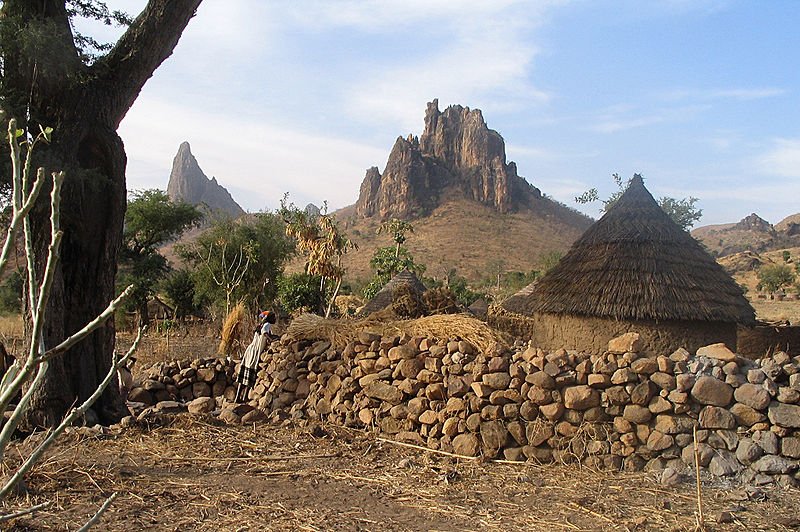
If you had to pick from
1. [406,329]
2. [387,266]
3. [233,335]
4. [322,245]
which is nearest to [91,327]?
[406,329]

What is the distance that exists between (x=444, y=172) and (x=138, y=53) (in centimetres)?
6516

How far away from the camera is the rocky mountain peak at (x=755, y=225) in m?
62.6

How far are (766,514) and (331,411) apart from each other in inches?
170

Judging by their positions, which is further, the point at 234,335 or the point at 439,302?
the point at 234,335

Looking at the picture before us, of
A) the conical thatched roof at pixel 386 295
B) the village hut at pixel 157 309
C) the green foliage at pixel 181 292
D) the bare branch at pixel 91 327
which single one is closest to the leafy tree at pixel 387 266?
the green foliage at pixel 181 292

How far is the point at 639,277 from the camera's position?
898 cm

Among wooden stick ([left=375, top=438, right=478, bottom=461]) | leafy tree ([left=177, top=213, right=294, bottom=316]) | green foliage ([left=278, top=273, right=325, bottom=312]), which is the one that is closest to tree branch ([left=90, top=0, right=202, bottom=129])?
wooden stick ([left=375, top=438, right=478, bottom=461])

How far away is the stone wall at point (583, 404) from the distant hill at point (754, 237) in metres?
47.6

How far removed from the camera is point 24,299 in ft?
23.1

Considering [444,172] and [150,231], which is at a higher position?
[444,172]

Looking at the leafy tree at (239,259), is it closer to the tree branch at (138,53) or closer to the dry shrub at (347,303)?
the dry shrub at (347,303)

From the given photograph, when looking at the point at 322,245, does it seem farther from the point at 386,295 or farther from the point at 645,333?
the point at 645,333

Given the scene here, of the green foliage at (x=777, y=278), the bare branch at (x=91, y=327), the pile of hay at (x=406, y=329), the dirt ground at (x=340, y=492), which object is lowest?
the dirt ground at (x=340, y=492)

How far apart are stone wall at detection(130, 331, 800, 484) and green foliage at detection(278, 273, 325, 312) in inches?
505
